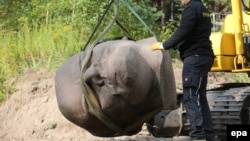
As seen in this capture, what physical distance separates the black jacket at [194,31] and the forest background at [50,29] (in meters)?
4.16

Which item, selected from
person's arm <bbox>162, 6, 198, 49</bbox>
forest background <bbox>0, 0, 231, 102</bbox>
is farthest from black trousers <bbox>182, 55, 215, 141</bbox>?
forest background <bbox>0, 0, 231, 102</bbox>

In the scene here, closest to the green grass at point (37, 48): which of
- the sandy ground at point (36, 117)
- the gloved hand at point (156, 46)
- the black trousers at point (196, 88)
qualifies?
the sandy ground at point (36, 117)

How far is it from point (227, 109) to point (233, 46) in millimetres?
854

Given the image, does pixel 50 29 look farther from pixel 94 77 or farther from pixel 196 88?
pixel 94 77

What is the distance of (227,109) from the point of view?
25.2 feet

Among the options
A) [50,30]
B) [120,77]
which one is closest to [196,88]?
[120,77]

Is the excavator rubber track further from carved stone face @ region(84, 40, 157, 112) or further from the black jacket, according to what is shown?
carved stone face @ region(84, 40, 157, 112)

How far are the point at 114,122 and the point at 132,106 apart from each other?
0.84ft

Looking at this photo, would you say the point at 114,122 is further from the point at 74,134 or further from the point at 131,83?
the point at 74,134

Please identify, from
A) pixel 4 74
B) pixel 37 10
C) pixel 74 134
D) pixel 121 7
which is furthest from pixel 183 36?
pixel 37 10

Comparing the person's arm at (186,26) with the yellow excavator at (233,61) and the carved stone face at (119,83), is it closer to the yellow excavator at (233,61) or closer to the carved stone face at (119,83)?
the carved stone face at (119,83)

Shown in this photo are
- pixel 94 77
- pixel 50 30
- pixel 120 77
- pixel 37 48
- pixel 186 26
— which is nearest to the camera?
pixel 120 77

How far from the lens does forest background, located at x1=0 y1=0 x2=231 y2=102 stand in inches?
430

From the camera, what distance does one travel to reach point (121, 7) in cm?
1208
